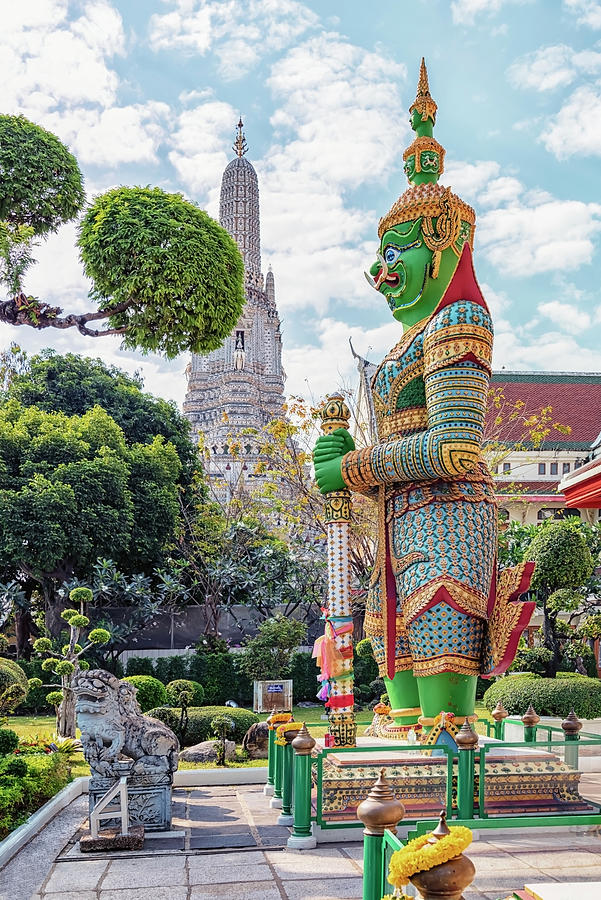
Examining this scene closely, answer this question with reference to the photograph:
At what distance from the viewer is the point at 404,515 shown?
6.54 metres

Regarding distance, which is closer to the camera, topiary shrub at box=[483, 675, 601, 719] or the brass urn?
the brass urn

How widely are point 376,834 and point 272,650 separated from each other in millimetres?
13882

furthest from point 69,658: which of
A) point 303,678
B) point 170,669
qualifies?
point 303,678

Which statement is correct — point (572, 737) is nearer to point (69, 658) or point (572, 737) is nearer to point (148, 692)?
point (69, 658)

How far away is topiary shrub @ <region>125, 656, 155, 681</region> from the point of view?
58.9ft

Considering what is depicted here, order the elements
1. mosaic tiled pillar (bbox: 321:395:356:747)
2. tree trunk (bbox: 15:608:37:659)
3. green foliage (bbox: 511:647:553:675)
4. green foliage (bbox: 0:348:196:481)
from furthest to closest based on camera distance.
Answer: green foliage (bbox: 0:348:196:481) → tree trunk (bbox: 15:608:37:659) → green foliage (bbox: 511:647:553:675) → mosaic tiled pillar (bbox: 321:395:356:747)

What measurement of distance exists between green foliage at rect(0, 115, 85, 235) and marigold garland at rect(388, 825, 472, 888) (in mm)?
6983

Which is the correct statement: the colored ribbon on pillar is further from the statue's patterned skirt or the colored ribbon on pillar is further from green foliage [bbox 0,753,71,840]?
green foliage [bbox 0,753,71,840]

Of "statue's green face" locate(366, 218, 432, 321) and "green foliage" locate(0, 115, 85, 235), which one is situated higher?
"green foliage" locate(0, 115, 85, 235)

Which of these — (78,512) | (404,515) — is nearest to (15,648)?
(78,512)

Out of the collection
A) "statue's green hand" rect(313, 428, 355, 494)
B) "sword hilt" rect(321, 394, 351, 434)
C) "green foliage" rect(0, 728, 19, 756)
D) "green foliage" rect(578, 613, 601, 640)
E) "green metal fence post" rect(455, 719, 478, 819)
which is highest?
"sword hilt" rect(321, 394, 351, 434)

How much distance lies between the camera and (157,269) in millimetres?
8258

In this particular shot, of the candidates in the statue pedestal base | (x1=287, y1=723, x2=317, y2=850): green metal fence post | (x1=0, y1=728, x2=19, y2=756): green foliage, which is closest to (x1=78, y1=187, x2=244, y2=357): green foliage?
(x1=0, y1=728, x2=19, y2=756): green foliage

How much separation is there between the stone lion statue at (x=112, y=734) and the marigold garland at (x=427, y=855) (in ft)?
14.0
